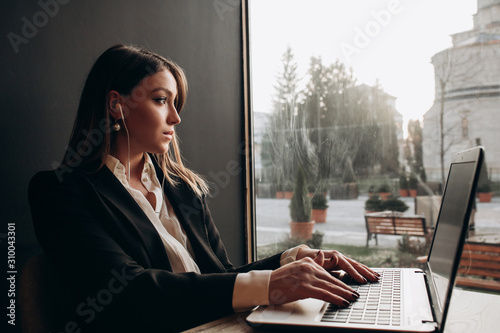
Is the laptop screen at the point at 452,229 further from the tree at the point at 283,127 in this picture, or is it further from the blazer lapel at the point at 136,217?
the tree at the point at 283,127

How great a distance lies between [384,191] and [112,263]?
5.51 ft

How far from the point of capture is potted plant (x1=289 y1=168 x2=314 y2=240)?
8.20ft

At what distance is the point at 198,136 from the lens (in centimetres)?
236

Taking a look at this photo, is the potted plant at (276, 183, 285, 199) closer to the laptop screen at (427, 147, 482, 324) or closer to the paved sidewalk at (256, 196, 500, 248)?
the paved sidewalk at (256, 196, 500, 248)

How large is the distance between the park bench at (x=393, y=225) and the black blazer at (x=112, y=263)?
1.17m

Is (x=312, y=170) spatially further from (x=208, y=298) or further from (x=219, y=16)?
(x=208, y=298)

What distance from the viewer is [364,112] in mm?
2336

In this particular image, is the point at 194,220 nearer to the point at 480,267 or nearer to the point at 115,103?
the point at 115,103

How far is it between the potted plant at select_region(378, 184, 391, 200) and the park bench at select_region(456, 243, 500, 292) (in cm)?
47

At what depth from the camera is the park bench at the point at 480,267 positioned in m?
1.94

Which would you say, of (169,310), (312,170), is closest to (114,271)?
(169,310)

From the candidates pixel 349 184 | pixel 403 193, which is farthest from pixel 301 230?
pixel 403 193

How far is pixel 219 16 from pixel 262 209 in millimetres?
1264

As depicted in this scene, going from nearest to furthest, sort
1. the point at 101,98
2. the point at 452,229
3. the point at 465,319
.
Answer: the point at 452,229
the point at 465,319
the point at 101,98
